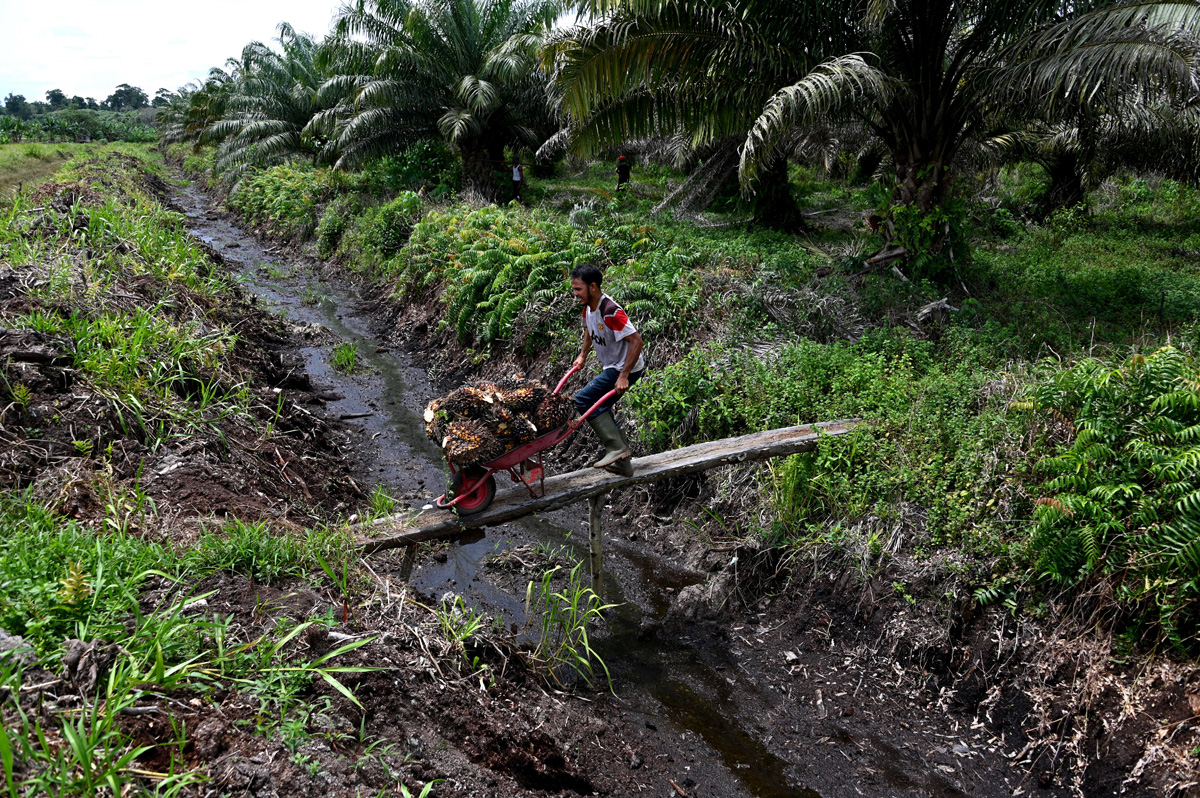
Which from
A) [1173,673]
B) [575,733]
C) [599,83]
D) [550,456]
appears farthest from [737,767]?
[599,83]

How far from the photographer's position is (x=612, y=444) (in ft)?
16.9

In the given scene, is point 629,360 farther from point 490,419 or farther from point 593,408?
point 490,419

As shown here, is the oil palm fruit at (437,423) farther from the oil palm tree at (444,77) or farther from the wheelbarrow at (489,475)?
the oil palm tree at (444,77)

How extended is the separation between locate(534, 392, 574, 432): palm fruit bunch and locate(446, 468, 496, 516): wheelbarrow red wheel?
52 cm

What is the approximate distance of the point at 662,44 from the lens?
7.96 metres

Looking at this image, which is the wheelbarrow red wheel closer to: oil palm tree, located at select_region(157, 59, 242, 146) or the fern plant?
the fern plant

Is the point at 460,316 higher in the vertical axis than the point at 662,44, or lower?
lower

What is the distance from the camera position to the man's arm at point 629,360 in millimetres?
4972

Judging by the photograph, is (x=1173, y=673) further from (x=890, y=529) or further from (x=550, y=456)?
(x=550, y=456)

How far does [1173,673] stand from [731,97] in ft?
23.4

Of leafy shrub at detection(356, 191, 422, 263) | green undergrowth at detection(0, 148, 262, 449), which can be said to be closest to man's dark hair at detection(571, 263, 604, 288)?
green undergrowth at detection(0, 148, 262, 449)

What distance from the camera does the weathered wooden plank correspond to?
474cm

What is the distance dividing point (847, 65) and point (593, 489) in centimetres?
493

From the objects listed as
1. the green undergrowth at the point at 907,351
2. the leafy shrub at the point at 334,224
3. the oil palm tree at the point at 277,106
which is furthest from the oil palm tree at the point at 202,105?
the green undergrowth at the point at 907,351
